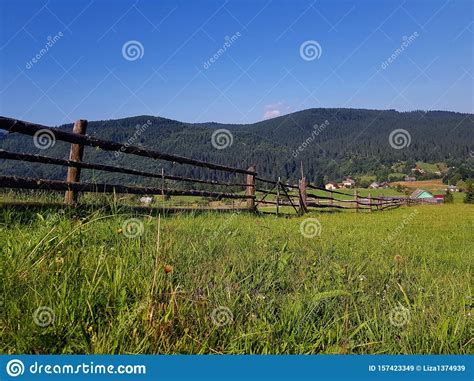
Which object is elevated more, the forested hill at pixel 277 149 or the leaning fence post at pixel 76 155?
the forested hill at pixel 277 149

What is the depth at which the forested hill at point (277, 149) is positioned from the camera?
669cm

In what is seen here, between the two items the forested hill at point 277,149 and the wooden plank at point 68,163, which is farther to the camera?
the forested hill at point 277,149

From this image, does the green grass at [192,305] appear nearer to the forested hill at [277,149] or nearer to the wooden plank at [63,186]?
the wooden plank at [63,186]

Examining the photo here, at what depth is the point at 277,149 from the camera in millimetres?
104625

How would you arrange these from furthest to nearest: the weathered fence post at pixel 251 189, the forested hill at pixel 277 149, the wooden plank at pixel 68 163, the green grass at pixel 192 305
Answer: the weathered fence post at pixel 251 189
the forested hill at pixel 277 149
the wooden plank at pixel 68 163
the green grass at pixel 192 305

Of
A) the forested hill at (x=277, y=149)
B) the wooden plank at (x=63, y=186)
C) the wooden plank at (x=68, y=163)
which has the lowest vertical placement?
the wooden plank at (x=63, y=186)

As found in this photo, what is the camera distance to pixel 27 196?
4.52 meters

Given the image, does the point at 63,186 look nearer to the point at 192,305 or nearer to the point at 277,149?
the point at 192,305

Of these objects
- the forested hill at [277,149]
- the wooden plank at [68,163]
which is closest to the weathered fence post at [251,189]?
the forested hill at [277,149]

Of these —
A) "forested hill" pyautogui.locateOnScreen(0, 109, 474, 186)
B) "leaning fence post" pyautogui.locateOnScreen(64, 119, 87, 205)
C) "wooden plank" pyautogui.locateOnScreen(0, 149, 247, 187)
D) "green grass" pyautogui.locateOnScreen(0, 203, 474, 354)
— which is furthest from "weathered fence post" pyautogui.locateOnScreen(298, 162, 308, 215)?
"green grass" pyautogui.locateOnScreen(0, 203, 474, 354)

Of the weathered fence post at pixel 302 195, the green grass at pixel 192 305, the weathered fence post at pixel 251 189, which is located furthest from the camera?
the weathered fence post at pixel 302 195

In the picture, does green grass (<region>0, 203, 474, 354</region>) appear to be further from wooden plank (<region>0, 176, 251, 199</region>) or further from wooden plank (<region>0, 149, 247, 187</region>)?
wooden plank (<region>0, 149, 247, 187</region>)

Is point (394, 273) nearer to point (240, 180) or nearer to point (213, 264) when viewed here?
point (213, 264)

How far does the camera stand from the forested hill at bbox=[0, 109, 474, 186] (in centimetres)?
669
